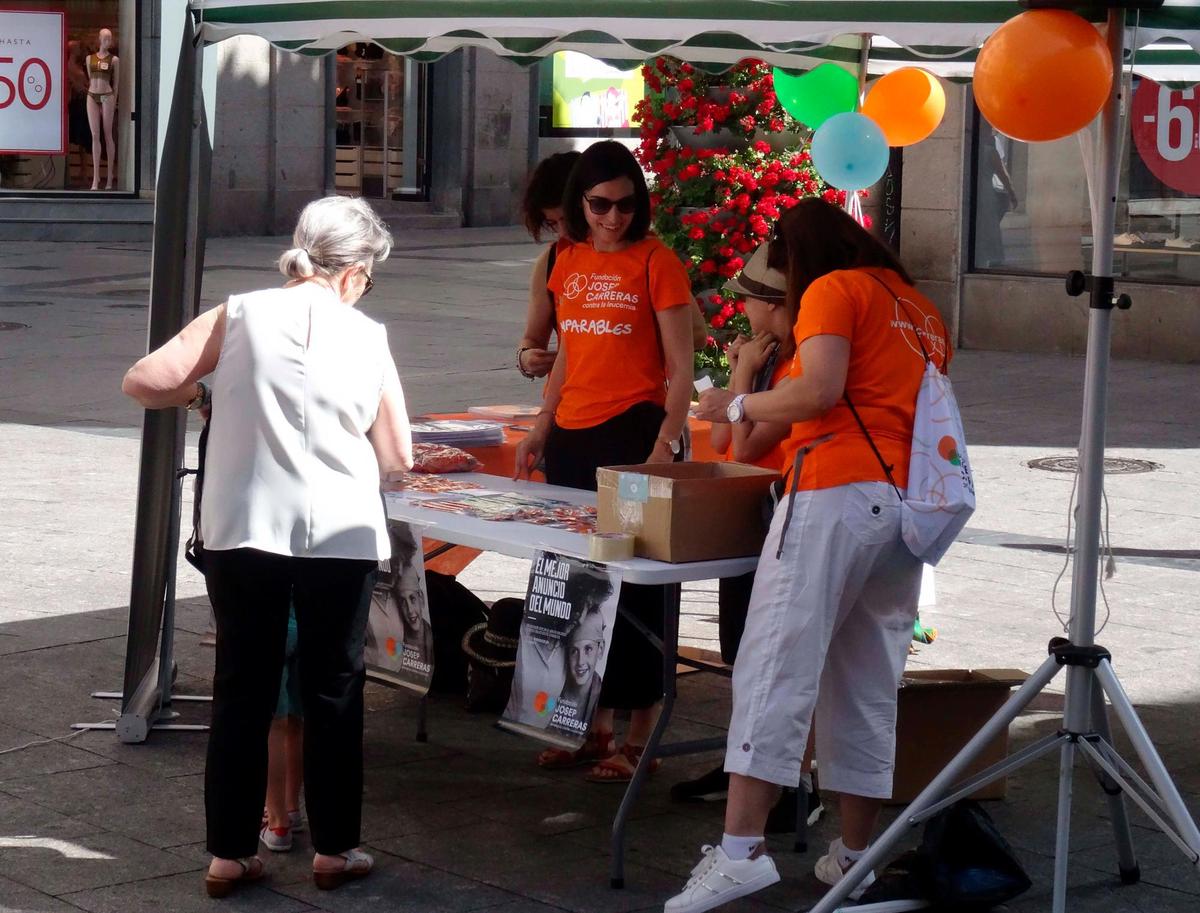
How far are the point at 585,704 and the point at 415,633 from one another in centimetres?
76

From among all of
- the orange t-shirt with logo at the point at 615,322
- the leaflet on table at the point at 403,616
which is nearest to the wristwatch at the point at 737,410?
the orange t-shirt with logo at the point at 615,322

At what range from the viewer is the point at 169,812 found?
197 inches

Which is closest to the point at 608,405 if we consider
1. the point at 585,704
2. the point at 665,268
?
the point at 665,268

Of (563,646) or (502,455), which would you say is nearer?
(563,646)

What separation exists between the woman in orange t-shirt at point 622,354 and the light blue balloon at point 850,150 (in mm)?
883

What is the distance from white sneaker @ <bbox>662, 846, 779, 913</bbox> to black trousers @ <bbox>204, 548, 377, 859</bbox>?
86 cm

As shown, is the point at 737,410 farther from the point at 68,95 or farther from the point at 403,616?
the point at 68,95

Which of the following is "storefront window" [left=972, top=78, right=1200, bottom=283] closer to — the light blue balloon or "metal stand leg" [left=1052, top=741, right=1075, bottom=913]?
the light blue balloon

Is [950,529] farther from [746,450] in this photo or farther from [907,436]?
[746,450]

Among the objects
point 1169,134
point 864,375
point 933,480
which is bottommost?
point 933,480

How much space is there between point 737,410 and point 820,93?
2466 millimetres

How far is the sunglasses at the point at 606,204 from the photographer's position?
5266mm

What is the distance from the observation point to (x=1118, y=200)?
47.4 feet

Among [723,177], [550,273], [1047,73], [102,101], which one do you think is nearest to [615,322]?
[550,273]
